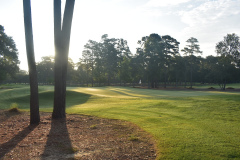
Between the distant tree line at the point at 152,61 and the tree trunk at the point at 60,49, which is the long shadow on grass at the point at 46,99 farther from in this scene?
the distant tree line at the point at 152,61

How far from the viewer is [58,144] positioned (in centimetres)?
574

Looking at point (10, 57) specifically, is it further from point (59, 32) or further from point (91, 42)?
point (59, 32)

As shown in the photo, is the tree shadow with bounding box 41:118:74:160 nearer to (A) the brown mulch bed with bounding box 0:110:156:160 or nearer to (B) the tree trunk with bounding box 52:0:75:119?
(A) the brown mulch bed with bounding box 0:110:156:160

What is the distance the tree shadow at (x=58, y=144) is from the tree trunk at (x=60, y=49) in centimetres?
148

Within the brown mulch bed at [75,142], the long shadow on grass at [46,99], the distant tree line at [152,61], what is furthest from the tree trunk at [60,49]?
the distant tree line at [152,61]

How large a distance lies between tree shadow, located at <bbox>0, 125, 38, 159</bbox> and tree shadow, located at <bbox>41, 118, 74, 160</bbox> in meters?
0.86

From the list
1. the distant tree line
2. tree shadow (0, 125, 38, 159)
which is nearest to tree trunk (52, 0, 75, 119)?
tree shadow (0, 125, 38, 159)

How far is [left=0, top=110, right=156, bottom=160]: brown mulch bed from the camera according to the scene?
476 centimetres

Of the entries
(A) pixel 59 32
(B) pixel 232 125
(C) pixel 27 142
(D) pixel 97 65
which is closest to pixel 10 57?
(D) pixel 97 65

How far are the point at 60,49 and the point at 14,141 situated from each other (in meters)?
4.60

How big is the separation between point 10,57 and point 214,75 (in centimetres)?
4855

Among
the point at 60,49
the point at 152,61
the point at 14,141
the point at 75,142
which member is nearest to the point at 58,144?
the point at 75,142

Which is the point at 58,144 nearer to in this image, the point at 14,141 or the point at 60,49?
the point at 14,141

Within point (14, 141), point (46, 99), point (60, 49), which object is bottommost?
point (46, 99)
